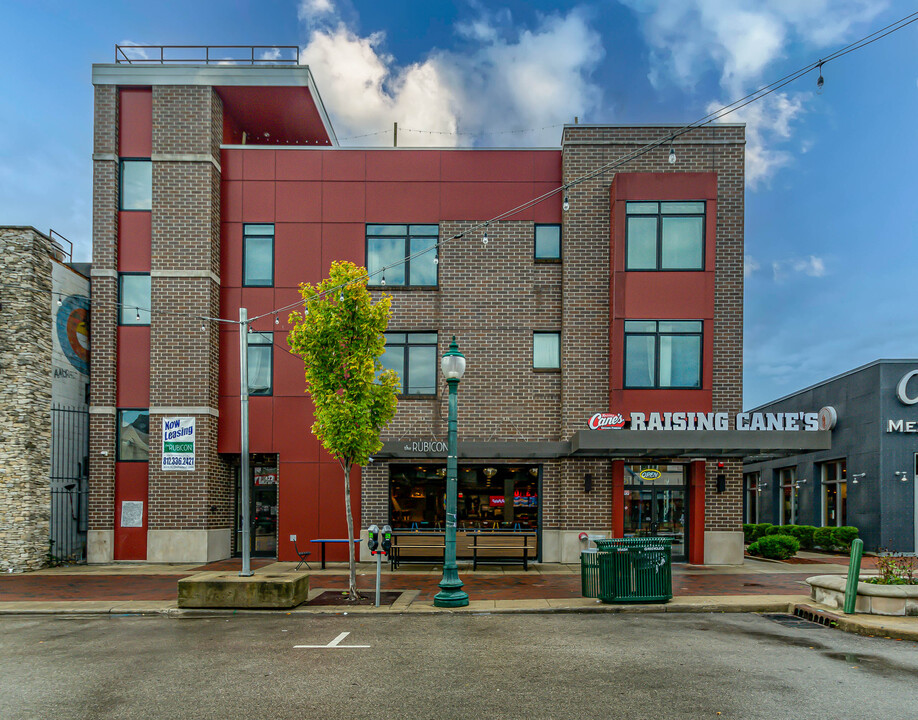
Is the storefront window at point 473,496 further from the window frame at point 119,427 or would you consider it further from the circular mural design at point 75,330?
the circular mural design at point 75,330

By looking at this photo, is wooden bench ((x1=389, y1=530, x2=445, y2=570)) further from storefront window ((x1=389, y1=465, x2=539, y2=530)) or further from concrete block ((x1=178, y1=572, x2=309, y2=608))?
concrete block ((x1=178, y1=572, x2=309, y2=608))

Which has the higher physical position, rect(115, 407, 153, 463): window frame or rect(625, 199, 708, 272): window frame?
rect(625, 199, 708, 272): window frame

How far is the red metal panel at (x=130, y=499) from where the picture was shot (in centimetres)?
1933

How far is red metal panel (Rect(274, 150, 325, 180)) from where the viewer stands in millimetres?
20375

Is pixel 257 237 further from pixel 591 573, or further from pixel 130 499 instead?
pixel 591 573

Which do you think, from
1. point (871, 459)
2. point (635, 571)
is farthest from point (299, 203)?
point (871, 459)

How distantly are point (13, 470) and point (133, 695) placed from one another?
12.7m

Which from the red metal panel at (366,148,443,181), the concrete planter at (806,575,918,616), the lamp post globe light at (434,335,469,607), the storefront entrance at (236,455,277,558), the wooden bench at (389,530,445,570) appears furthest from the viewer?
the storefront entrance at (236,455,277,558)

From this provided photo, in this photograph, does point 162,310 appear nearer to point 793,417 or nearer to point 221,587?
point 221,587

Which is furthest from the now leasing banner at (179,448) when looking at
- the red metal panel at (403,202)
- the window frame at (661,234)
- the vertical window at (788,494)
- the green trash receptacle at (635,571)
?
the vertical window at (788,494)

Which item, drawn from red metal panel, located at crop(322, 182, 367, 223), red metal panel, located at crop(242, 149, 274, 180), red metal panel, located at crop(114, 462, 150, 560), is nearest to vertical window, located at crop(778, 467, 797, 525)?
red metal panel, located at crop(322, 182, 367, 223)

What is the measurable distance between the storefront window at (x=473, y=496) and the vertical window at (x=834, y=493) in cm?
1251

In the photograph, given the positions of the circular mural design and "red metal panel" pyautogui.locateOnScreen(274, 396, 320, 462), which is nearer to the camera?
the circular mural design

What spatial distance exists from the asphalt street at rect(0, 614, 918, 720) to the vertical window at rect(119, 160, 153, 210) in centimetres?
1188
